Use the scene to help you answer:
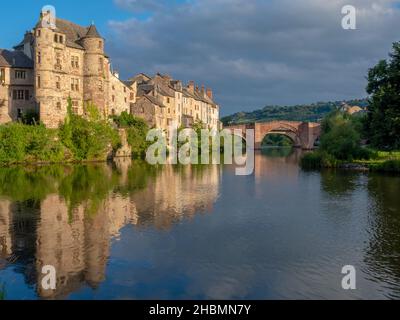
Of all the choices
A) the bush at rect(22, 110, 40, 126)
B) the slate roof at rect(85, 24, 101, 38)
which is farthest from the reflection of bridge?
the bush at rect(22, 110, 40, 126)

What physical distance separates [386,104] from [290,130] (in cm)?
9087

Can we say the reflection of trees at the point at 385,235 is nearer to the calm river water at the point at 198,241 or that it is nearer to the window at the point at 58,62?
the calm river water at the point at 198,241

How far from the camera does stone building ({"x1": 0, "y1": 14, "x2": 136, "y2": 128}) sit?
61469 mm

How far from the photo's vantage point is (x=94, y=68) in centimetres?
6631

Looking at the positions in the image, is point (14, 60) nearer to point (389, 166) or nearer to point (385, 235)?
point (389, 166)

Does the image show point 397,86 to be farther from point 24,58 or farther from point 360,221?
point 24,58

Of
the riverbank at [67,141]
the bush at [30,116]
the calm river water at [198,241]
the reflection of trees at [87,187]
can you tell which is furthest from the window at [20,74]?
the calm river water at [198,241]

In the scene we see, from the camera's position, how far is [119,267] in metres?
16.6

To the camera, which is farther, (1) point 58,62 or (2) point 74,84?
(2) point 74,84

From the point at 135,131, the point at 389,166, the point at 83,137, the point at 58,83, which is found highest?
the point at 58,83

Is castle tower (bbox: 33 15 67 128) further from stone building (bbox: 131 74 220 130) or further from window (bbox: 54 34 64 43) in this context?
stone building (bbox: 131 74 220 130)

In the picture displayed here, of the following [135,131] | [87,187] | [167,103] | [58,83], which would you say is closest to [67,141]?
[58,83]

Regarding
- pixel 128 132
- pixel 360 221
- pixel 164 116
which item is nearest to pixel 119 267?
pixel 360 221

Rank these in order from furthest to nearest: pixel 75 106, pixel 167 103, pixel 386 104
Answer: pixel 167 103 < pixel 75 106 < pixel 386 104
